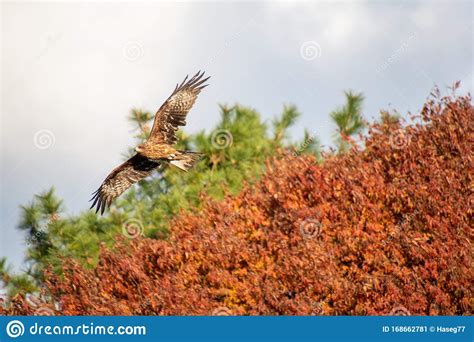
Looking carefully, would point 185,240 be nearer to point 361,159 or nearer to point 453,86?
point 361,159

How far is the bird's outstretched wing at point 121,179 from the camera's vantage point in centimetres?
1167

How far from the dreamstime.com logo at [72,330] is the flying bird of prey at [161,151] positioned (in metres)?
1.83

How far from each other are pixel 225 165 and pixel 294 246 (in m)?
6.89

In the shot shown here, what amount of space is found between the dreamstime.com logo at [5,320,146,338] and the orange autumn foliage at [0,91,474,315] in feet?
2.23

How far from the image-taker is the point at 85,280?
1250 cm

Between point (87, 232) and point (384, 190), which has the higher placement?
point (87, 232)

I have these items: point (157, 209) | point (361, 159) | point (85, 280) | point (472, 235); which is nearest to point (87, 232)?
point (157, 209)
